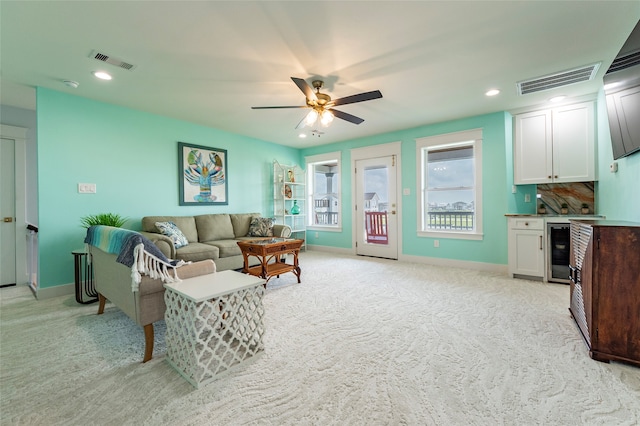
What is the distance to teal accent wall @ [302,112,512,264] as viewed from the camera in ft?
13.3

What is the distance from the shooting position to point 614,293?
1.79 m

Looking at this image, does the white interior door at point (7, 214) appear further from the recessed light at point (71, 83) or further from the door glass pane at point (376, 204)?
the door glass pane at point (376, 204)

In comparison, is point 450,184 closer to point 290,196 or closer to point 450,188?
point 450,188

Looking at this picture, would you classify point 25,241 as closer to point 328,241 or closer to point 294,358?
point 294,358

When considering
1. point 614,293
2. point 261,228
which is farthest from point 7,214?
point 614,293

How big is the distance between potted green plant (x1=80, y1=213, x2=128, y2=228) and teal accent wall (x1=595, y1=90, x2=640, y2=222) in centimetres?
539

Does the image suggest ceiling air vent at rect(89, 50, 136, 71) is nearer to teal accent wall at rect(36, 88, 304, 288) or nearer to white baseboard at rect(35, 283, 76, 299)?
teal accent wall at rect(36, 88, 304, 288)

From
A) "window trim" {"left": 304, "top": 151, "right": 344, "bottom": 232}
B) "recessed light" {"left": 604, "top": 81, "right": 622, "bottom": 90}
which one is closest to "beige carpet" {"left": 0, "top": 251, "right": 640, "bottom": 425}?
"recessed light" {"left": 604, "top": 81, "right": 622, "bottom": 90}

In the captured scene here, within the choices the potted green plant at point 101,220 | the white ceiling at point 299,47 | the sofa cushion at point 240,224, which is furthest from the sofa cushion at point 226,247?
the white ceiling at point 299,47

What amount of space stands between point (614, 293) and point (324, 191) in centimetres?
514

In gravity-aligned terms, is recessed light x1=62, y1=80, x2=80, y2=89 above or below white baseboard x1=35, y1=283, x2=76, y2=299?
above

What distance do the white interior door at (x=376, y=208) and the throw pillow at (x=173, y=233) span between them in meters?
3.32

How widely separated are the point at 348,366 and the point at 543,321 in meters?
1.91

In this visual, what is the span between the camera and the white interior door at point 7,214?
366 centimetres
